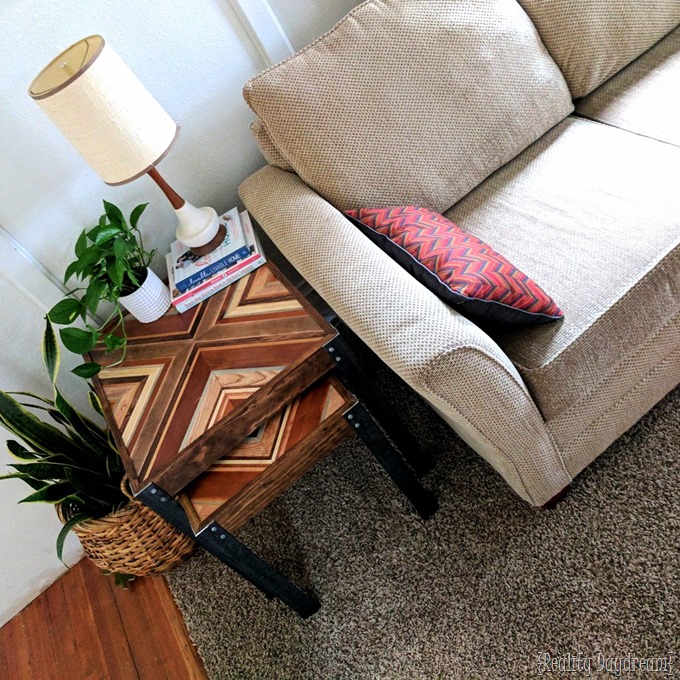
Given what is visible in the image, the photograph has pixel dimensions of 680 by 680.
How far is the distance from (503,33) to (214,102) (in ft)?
2.53

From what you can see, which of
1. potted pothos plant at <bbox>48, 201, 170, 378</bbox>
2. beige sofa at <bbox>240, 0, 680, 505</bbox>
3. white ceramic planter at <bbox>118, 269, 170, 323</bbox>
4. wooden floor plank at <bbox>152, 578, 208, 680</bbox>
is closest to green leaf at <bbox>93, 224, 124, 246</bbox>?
potted pothos plant at <bbox>48, 201, 170, 378</bbox>

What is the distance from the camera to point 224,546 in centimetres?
116

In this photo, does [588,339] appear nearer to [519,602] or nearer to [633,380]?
[633,380]

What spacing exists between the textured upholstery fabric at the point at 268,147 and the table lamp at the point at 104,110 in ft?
0.74

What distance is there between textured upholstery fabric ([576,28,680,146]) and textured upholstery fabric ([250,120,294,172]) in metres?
0.83

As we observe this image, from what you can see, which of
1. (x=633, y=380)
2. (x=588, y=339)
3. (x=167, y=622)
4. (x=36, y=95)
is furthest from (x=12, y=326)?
(x=633, y=380)

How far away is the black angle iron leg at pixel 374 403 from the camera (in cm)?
120

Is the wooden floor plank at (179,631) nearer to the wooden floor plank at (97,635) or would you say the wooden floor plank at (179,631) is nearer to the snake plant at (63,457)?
the wooden floor plank at (97,635)

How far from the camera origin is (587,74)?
1.51m

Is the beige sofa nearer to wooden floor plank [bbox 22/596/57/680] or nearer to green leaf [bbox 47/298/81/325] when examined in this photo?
green leaf [bbox 47/298/81/325]

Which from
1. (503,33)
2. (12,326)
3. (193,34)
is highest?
(193,34)

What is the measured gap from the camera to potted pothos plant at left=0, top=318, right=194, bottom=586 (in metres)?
1.30

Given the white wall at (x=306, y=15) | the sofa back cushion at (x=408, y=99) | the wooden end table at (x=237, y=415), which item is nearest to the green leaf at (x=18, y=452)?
the wooden end table at (x=237, y=415)

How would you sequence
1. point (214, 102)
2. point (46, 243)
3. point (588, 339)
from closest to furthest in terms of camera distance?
1. point (588, 339)
2. point (46, 243)
3. point (214, 102)
